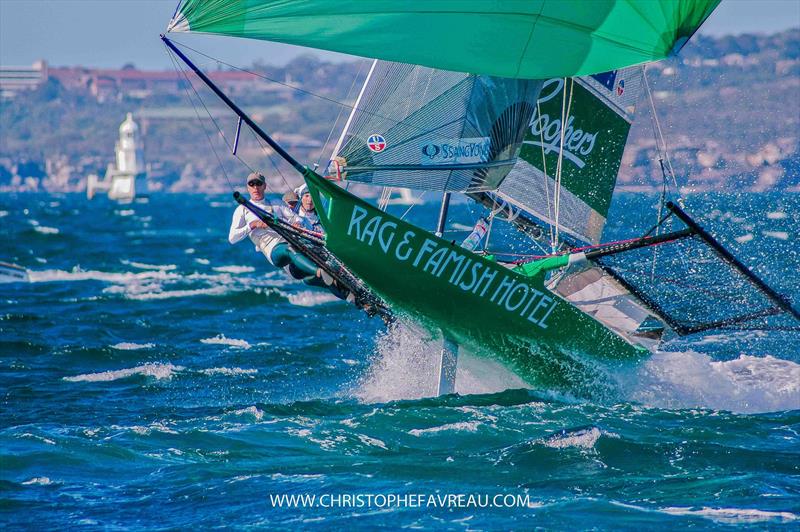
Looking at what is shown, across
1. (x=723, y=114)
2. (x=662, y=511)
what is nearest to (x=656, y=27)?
(x=662, y=511)

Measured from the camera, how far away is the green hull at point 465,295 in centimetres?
972

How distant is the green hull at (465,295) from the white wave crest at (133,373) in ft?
12.5

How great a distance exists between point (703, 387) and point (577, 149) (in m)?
2.82

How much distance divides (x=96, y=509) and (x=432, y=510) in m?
2.19

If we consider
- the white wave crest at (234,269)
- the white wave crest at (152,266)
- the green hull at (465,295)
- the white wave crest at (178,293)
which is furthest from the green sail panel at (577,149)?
the white wave crest at (152,266)

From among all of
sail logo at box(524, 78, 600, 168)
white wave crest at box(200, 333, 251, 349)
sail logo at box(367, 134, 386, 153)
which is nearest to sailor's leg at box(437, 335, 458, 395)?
sail logo at box(367, 134, 386, 153)

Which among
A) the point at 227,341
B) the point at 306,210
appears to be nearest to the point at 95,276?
the point at 227,341

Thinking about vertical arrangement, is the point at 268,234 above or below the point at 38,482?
above

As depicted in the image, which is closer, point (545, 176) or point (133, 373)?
point (545, 176)

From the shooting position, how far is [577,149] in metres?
12.2

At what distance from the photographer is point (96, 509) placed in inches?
302

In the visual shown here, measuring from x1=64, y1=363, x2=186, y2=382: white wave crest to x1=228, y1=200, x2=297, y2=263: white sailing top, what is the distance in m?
2.83

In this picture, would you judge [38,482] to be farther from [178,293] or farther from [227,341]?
[178,293]

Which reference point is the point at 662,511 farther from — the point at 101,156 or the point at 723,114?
the point at 101,156
